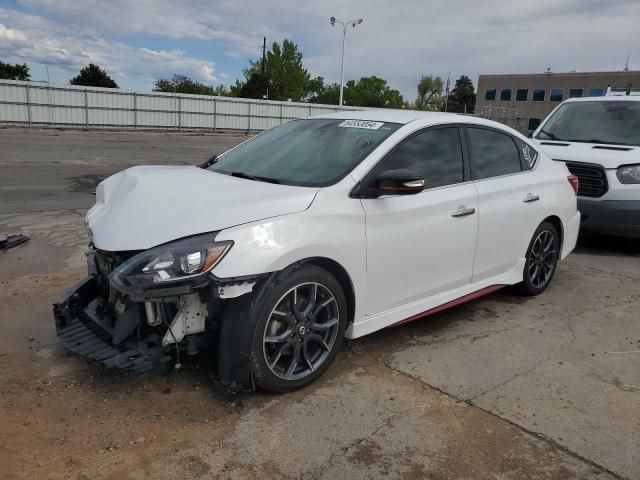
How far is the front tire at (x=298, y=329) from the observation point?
9.60ft

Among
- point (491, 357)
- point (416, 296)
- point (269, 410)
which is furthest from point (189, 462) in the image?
point (491, 357)

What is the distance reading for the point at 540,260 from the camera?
200 inches

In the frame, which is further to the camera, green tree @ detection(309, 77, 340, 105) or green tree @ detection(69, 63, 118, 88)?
green tree @ detection(309, 77, 340, 105)

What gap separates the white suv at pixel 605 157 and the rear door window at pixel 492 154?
2630 millimetres

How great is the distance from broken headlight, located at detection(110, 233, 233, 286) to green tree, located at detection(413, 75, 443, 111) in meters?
99.8

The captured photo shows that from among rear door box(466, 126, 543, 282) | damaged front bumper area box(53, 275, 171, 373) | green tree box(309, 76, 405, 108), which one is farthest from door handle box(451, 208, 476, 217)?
green tree box(309, 76, 405, 108)

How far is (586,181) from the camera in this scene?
272 inches

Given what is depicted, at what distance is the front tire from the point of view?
293 cm

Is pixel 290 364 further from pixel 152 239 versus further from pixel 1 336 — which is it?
pixel 1 336

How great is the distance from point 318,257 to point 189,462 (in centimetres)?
126

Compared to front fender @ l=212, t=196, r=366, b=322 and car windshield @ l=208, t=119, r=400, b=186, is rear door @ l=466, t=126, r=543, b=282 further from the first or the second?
front fender @ l=212, t=196, r=366, b=322

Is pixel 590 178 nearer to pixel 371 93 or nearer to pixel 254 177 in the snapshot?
pixel 254 177

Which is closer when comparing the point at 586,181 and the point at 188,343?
the point at 188,343

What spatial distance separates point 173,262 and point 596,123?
23.1 feet
